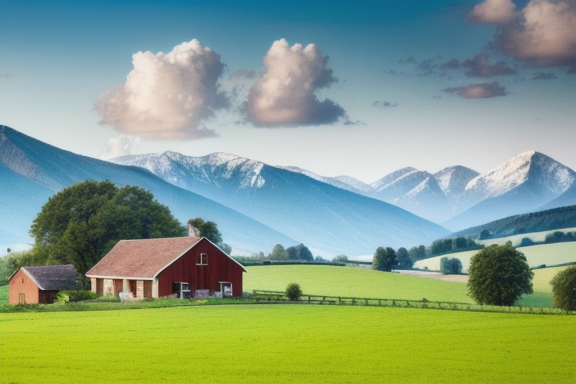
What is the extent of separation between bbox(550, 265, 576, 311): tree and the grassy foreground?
12.2 metres

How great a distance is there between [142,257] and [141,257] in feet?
0.55

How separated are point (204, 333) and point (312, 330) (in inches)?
239

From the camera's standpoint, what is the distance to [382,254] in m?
118

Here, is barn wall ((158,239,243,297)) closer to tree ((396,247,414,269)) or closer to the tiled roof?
the tiled roof

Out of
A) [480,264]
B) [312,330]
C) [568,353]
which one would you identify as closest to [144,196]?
[480,264]

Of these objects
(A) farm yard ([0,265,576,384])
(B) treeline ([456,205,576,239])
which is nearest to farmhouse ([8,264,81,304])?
(A) farm yard ([0,265,576,384])

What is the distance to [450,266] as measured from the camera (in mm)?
121500

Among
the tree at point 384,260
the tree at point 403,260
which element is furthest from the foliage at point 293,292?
the tree at point 403,260

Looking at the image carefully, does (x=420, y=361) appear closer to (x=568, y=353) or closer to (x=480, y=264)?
(x=568, y=353)

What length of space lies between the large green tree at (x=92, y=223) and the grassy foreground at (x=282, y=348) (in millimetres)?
26218

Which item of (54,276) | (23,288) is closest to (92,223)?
(54,276)

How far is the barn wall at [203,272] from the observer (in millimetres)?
68500

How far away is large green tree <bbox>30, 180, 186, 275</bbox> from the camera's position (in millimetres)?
80625

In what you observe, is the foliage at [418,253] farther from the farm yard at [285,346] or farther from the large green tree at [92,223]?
the farm yard at [285,346]
